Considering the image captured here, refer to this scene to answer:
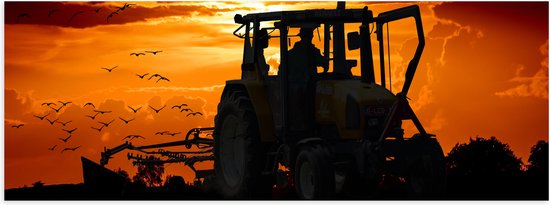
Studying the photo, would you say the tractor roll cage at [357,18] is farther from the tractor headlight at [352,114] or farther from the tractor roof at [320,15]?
the tractor headlight at [352,114]

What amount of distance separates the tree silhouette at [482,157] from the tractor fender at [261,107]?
9.54 meters

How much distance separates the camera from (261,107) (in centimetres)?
1816

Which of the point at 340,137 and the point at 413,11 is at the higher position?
the point at 413,11

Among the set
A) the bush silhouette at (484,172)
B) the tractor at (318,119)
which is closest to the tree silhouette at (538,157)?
the bush silhouette at (484,172)

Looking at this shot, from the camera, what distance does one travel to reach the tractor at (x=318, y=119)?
1661 cm

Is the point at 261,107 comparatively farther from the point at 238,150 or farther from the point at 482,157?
the point at 482,157

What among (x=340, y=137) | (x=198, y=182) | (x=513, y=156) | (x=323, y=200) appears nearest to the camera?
(x=323, y=200)

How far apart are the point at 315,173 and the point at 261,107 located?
2407mm

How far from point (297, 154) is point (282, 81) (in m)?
1.38

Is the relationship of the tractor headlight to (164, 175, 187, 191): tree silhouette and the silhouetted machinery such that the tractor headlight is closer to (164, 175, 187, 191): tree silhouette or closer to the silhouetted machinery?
the silhouetted machinery

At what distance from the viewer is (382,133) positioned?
659 inches

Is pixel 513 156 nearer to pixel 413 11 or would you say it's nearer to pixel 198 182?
pixel 198 182

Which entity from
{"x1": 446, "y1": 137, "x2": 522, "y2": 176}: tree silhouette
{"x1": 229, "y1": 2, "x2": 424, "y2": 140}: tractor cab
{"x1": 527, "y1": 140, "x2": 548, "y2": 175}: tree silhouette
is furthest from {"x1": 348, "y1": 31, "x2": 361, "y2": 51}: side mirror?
{"x1": 446, "y1": 137, "x2": 522, "y2": 176}: tree silhouette

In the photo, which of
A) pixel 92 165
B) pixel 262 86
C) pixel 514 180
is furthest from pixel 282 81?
pixel 514 180
